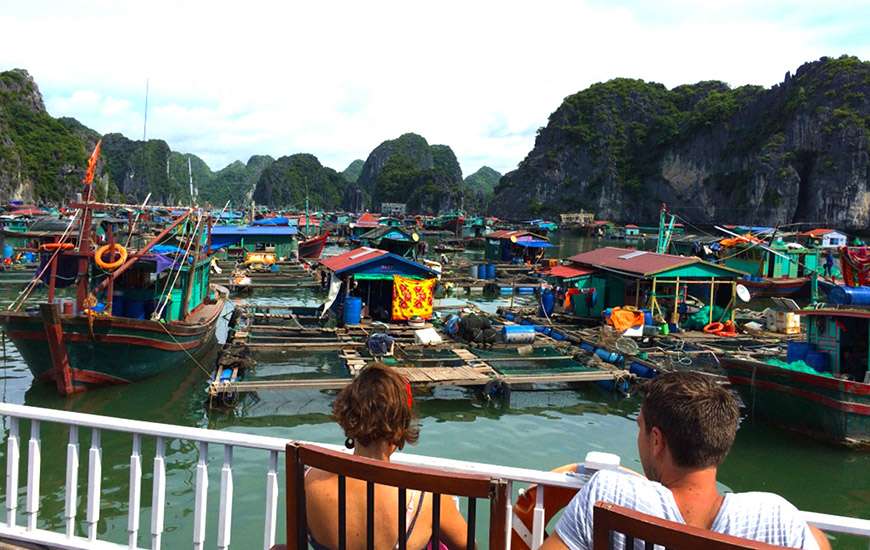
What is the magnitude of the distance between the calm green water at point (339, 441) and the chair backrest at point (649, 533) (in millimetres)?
7328

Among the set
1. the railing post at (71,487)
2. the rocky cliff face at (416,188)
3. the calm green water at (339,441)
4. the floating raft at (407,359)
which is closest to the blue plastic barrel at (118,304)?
the calm green water at (339,441)

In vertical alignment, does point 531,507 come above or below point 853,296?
below

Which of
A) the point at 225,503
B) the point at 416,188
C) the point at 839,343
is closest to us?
the point at 225,503

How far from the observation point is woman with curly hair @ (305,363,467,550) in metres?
2.55

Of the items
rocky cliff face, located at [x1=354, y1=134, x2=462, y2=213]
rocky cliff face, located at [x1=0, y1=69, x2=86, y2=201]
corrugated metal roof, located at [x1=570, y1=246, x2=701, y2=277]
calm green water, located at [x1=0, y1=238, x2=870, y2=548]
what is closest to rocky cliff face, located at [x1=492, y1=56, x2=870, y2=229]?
rocky cliff face, located at [x1=354, y1=134, x2=462, y2=213]

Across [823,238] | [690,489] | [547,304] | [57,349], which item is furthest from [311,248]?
[690,489]

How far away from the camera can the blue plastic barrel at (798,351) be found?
13.8 m

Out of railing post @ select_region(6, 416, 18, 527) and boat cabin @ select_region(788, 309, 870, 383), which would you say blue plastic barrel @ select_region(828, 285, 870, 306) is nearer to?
boat cabin @ select_region(788, 309, 870, 383)

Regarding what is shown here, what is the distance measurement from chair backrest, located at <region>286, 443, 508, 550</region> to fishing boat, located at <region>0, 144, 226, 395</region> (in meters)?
12.7

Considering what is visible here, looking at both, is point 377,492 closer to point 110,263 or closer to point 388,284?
point 110,263

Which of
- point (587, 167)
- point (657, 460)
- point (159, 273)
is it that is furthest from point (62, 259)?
point (587, 167)

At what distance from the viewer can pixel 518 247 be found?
45500 millimetres

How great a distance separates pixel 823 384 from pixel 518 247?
111 ft

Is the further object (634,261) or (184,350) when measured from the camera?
(634,261)
